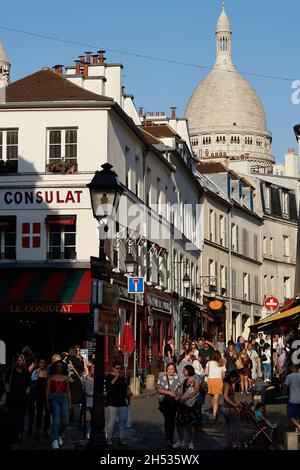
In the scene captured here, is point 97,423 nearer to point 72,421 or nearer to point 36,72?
point 72,421

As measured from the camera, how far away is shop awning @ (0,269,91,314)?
3544 cm

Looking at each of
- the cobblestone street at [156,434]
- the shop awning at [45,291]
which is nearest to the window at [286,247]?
the shop awning at [45,291]

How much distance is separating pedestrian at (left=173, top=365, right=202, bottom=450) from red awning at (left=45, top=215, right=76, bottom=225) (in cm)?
1813

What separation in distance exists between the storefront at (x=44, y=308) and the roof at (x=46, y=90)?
6204 mm

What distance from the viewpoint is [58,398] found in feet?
61.5

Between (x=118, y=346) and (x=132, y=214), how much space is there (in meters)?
5.87

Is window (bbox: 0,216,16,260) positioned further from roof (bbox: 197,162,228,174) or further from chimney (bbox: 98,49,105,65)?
roof (bbox: 197,162,228,174)

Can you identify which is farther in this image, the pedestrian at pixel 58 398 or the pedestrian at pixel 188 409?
the pedestrian at pixel 188 409

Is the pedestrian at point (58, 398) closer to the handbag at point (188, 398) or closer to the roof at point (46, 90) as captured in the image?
the handbag at point (188, 398)

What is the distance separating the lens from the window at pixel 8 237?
123ft

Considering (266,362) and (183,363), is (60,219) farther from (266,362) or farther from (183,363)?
(183,363)

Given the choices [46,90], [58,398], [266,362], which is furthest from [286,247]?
[58,398]

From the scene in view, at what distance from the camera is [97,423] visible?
50.8ft

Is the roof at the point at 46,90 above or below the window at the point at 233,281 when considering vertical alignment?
above
